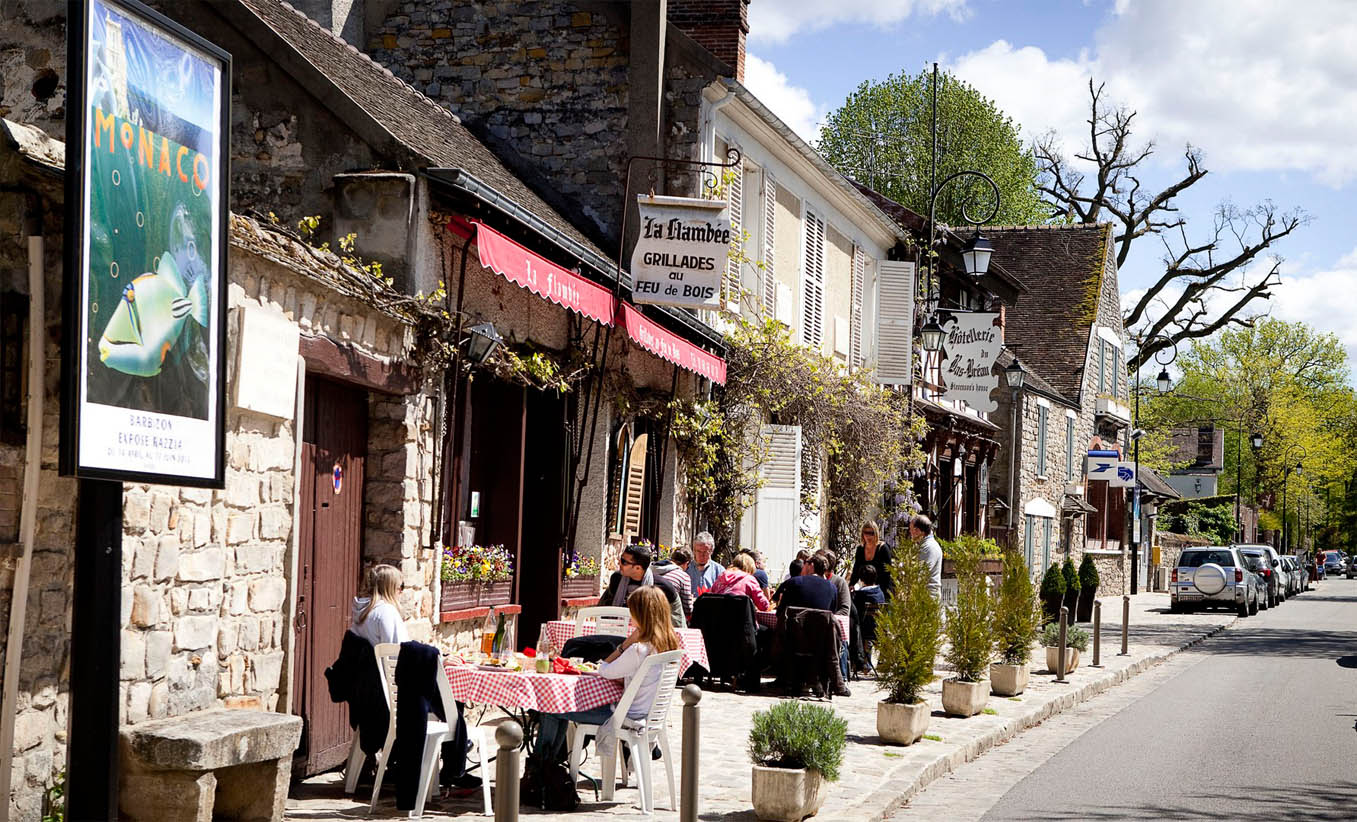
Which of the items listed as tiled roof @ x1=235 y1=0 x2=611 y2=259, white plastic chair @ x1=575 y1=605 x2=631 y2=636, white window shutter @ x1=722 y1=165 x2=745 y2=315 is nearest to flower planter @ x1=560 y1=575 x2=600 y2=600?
white plastic chair @ x1=575 y1=605 x2=631 y2=636

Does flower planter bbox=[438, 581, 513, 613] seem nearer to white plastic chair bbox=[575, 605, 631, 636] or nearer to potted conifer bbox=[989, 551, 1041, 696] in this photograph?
white plastic chair bbox=[575, 605, 631, 636]

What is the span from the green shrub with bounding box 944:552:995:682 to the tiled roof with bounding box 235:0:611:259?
4417 mm

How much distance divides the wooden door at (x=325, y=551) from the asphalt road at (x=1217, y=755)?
399 cm

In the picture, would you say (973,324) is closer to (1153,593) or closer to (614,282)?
(614,282)

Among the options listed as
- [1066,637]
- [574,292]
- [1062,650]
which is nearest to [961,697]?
[1062,650]

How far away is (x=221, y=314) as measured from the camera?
5688 millimetres

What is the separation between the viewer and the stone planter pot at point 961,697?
12828 mm

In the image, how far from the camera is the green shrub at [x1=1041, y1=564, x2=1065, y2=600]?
21.9 metres

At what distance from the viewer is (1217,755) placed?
11273 mm

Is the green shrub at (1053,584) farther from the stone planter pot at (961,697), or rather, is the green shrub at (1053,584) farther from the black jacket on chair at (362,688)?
the black jacket on chair at (362,688)

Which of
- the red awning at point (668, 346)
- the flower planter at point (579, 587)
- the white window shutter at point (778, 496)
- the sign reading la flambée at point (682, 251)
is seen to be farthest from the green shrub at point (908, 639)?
the white window shutter at point (778, 496)

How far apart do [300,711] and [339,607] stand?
921 millimetres

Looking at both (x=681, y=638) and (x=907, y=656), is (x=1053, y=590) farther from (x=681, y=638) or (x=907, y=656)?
(x=681, y=638)

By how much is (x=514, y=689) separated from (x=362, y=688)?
0.80 m
